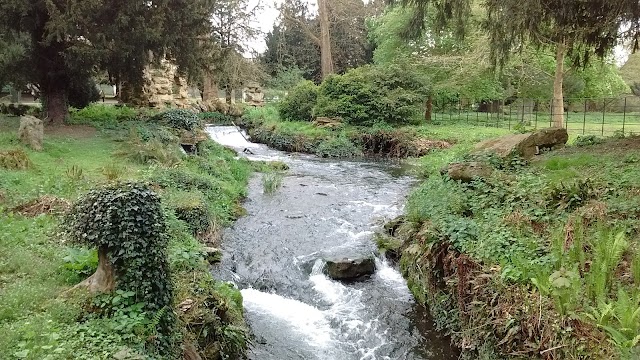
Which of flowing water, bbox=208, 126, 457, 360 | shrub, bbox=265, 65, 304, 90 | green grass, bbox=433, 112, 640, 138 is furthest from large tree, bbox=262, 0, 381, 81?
flowing water, bbox=208, 126, 457, 360

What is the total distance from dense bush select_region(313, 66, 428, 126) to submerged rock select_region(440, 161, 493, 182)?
49.0 feet

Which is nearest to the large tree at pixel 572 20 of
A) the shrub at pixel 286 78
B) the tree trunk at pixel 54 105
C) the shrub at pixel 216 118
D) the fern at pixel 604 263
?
the fern at pixel 604 263

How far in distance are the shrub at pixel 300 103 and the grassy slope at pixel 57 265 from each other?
16178mm

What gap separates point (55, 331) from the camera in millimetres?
4480

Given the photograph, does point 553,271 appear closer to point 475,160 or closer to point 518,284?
point 518,284

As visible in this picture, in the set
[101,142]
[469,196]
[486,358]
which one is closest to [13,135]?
[101,142]

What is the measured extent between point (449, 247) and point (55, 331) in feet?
16.6

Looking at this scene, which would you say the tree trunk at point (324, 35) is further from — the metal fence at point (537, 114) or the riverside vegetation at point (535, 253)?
the riverside vegetation at point (535, 253)

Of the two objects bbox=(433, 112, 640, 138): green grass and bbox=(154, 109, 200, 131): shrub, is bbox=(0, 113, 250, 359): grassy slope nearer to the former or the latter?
bbox=(154, 109, 200, 131): shrub

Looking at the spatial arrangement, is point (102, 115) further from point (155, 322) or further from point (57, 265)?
point (155, 322)

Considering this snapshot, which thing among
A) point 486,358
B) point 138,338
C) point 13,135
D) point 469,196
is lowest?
point 486,358

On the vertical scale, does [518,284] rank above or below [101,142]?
below

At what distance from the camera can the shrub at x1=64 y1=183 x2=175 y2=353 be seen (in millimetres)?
5004

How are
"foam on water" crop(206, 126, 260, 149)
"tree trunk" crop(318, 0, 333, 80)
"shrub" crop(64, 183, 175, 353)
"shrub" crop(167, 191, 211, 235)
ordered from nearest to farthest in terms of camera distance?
"shrub" crop(64, 183, 175, 353), "shrub" crop(167, 191, 211, 235), "foam on water" crop(206, 126, 260, 149), "tree trunk" crop(318, 0, 333, 80)
